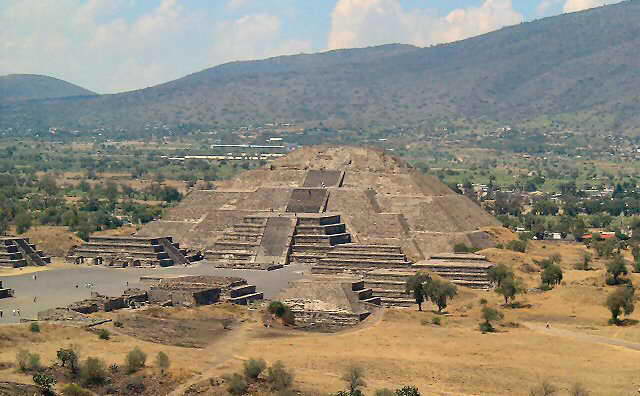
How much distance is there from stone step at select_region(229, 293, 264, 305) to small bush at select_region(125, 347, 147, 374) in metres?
21.5

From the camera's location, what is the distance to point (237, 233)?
115562mm

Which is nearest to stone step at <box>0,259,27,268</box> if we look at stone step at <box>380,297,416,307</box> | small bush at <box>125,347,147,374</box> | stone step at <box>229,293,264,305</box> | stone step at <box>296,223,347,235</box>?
stone step at <box>296,223,347,235</box>

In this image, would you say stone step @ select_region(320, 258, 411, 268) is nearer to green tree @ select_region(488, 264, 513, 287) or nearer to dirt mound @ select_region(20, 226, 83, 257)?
green tree @ select_region(488, 264, 513, 287)

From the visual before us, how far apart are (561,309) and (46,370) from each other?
37.7m

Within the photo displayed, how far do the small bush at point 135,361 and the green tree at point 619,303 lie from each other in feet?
106

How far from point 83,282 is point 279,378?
40167 millimetres

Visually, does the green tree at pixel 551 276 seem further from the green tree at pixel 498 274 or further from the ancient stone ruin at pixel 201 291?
the ancient stone ruin at pixel 201 291

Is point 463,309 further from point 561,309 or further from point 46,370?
point 46,370

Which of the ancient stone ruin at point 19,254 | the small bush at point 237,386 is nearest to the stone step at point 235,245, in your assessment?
the ancient stone ruin at point 19,254

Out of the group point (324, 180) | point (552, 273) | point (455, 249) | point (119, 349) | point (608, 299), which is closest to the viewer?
point (119, 349)

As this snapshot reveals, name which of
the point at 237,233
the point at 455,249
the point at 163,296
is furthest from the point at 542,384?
the point at 237,233

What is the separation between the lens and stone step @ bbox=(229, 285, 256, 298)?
86.9 meters

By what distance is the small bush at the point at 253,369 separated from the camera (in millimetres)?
63156

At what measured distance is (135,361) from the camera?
212 feet
